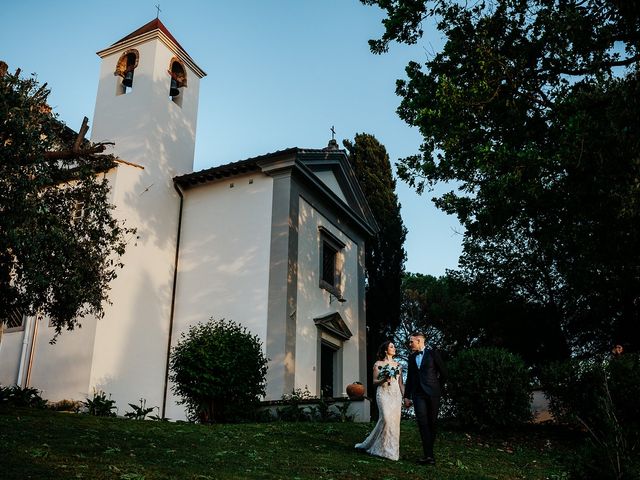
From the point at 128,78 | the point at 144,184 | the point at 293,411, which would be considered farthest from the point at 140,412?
the point at 128,78

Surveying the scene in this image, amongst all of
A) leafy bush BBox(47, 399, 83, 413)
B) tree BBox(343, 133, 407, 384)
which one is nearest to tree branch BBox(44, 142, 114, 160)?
leafy bush BBox(47, 399, 83, 413)

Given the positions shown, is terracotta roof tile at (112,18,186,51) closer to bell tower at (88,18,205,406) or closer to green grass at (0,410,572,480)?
bell tower at (88,18,205,406)

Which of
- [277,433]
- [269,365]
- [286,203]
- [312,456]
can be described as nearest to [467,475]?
[312,456]

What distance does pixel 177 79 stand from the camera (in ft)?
70.7

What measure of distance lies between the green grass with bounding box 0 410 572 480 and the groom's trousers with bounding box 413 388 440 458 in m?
0.36

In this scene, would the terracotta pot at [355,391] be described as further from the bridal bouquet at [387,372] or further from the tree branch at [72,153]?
the tree branch at [72,153]

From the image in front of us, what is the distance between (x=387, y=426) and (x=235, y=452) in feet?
7.55

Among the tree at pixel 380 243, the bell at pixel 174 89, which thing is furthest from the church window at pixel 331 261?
the bell at pixel 174 89

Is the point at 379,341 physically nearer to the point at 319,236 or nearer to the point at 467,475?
the point at 319,236

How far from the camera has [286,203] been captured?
17.8 metres

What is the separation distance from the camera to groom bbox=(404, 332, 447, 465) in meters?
8.83

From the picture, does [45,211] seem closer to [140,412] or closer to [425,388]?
[140,412]

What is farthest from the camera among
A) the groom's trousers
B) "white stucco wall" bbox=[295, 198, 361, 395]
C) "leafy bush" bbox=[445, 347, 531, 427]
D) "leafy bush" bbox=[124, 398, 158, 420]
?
"white stucco wall" bbox=[295, 198, 361, 395]

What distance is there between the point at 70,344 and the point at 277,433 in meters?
8.20
